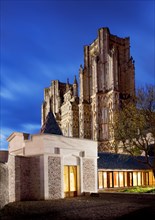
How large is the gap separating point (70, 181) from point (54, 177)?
236 centimetres

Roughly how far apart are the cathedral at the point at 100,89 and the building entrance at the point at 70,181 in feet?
113

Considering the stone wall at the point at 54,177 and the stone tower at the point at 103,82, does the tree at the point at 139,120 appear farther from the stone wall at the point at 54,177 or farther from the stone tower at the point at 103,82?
the stone tower at the point at 103,82

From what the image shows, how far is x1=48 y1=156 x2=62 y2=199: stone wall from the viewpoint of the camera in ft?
74.2

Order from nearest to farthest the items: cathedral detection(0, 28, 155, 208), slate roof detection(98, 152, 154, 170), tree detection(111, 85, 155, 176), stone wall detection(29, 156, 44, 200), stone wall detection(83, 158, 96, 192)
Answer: stone wall detection(29, 156, 44, 200) → cathedral detection(0, 28, 155, 208) → stone wall detection(83, 158, 96, 192) → tree detection(111, 85, 155, 176) → slate roof detection(98, 152, 154, 170)

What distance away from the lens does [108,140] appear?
201 ft

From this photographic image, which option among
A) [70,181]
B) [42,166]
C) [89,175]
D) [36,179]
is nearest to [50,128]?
[70,181]

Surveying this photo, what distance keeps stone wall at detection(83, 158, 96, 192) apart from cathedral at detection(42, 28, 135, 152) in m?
32.8

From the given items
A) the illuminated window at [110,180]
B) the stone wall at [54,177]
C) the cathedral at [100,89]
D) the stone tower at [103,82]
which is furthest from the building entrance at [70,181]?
the stone tower at [103,82]

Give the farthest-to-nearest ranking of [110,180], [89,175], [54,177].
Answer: [110,180] < [89,175] < [54,177]

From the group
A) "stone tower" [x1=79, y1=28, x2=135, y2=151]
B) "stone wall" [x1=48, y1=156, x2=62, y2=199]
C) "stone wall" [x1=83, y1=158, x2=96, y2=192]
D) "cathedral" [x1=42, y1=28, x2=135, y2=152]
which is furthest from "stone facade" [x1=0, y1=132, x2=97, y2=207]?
"stone tower" [x1=79, y1=28, x2=135, y2=151]

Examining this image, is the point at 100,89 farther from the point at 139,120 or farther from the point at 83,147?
the point at 83,147

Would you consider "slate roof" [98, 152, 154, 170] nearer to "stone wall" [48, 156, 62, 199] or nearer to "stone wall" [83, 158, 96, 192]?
"stone wall" [83, 158, 96, 192]

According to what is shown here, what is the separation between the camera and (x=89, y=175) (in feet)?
86.4

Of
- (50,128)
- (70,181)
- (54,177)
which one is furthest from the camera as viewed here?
(50,128)
